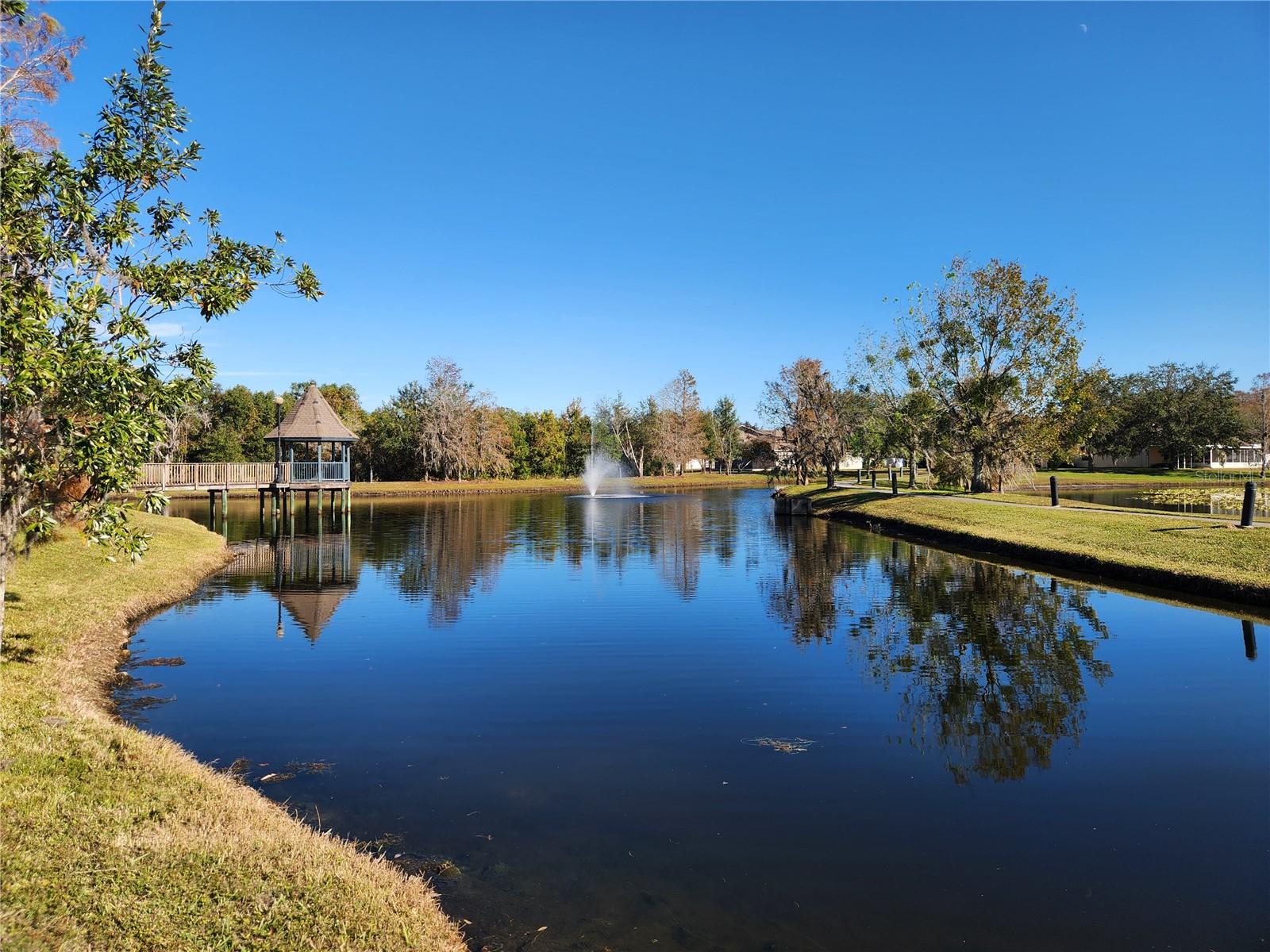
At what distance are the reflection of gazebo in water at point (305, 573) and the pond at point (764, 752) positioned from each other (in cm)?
34

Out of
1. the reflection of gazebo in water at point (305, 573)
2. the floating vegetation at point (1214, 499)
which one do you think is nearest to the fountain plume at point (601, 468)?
the floating vegetation at point (1214, 499)

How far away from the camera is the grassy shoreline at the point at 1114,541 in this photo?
1839 centimetres

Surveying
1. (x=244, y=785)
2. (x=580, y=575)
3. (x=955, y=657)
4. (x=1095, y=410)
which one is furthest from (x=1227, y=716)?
(x=1095, y=410)

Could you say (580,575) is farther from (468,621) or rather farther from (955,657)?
(955,657)

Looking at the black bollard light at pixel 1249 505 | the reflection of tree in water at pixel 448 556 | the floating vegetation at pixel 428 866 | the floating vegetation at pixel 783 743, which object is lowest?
the floating vegetation at pixel 783 743

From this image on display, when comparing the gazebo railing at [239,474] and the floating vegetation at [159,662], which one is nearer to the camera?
the floating vegetation at [159,662]

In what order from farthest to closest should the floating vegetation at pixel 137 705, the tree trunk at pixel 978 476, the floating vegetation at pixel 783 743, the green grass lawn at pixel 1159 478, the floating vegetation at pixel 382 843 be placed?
the green grass lawn at pixel 1159 478, the tree trunk at pixel 978 476, the floating vegetation at pixel 137 705, the floating vegetation at pixel 783 743, the floating vegetation at pixel 382 843

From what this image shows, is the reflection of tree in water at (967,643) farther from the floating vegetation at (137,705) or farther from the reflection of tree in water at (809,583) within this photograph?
the floating vegetation at (137,705)

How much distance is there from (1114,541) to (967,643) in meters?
12.6

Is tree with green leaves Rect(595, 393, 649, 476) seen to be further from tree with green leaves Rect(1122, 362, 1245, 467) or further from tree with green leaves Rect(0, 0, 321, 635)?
tree with green leaves Rect(0, 0, 321, 635)

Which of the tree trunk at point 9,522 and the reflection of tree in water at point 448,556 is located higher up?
the tree trunk at point 9,522

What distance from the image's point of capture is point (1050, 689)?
1124cm

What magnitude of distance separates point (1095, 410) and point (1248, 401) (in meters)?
84.1

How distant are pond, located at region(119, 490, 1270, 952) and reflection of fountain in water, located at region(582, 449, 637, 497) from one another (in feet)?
190
